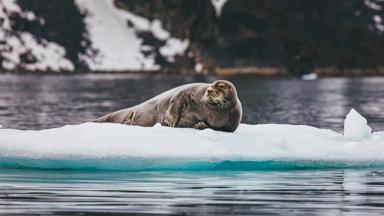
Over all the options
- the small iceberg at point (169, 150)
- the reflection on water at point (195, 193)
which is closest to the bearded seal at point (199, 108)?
the small iceberg at point (169, 150)

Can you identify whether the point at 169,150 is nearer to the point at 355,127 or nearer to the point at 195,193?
the point at 195,193

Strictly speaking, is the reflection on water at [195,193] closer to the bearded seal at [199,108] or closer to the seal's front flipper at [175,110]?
the bearded seal at [199,108]

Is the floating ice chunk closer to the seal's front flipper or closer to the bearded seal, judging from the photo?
the bearded seal

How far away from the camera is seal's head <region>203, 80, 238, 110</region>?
26719 mm

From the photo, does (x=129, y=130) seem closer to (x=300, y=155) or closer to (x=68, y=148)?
(x=68, y=148)

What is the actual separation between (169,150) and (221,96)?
332 centimetres

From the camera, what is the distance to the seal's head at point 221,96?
2672 centimetres

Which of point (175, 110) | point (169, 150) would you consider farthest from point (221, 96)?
point (169, 150)

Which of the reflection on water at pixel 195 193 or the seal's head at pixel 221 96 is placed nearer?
the reflection on water at pixel 195 193

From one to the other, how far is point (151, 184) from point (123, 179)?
886 mm

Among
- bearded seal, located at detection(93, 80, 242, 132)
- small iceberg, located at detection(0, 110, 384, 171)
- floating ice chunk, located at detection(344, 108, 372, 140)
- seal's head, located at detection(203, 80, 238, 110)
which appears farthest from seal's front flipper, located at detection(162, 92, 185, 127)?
floating ice chunk, located at detection(344, 108, 372, 140)

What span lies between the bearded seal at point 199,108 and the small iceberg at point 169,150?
37.3 inches

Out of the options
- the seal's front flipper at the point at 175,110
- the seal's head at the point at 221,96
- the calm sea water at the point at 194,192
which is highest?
the seal's head at the point at 221,96

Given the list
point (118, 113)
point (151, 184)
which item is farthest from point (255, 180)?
point (118, 113)
